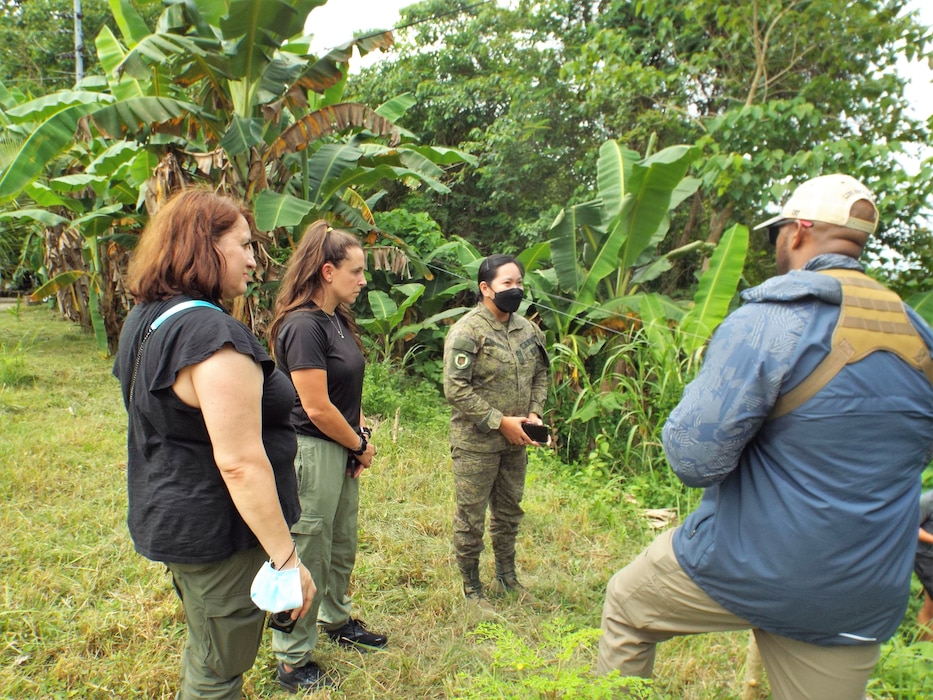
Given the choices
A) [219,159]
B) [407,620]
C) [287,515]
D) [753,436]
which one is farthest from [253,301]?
[753,436]

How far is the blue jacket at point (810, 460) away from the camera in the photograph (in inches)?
60.7

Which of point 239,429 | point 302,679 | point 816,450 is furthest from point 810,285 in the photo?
point 302,679

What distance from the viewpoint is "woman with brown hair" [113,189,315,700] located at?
1587 mm

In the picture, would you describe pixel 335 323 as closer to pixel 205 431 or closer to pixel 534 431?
pixel 205 431

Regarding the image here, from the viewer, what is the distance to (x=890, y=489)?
158 cm

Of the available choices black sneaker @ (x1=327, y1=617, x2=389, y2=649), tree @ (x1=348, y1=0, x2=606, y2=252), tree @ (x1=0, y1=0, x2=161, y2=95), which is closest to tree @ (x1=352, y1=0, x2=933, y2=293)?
tree @ (x1=348, y1=0, x2=606, y2=252)

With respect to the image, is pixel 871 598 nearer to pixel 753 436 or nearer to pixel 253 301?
pixel 753 436

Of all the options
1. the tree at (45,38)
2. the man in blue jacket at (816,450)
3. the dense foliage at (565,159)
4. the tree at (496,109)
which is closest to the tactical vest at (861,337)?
the man in blue jacket at (816,450)

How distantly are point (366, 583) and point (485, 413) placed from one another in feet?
3.91

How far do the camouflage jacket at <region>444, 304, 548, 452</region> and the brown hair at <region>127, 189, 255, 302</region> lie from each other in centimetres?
155

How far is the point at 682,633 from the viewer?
1913mm

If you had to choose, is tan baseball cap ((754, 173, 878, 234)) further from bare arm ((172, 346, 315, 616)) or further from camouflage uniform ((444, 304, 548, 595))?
camouflage uniform ((444, 304, 548, 595))

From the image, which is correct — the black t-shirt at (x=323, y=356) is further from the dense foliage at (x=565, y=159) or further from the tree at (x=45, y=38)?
the tree at (x=45, y=38)

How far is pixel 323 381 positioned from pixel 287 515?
0.64 meters
